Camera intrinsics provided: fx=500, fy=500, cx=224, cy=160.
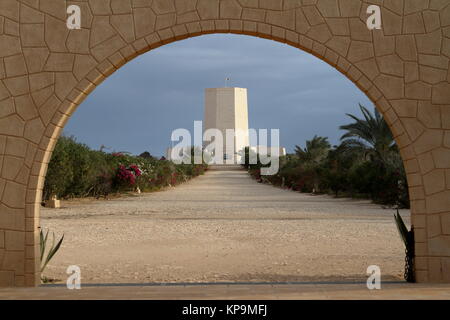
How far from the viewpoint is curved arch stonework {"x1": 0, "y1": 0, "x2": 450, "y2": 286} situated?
6.54m

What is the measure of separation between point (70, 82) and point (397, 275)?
18.4 ft

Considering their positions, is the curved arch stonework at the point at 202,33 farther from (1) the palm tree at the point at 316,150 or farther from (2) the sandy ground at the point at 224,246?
(1) the palm tree at the point at 316,150

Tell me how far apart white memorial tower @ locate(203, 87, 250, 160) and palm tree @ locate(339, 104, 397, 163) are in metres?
73.1

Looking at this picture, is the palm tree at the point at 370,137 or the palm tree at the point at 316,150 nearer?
the palm tree at the point at 370,137

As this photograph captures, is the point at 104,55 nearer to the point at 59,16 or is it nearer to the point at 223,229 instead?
the point at 59,16

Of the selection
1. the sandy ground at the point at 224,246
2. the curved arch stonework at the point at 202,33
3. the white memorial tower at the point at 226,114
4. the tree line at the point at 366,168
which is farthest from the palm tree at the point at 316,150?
the white memorial tower at the point at 226,114

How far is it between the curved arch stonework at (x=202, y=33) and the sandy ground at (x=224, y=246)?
1597 mm

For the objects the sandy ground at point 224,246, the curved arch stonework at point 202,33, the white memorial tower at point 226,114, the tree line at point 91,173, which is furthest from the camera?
the white memorial tower at point 226,114

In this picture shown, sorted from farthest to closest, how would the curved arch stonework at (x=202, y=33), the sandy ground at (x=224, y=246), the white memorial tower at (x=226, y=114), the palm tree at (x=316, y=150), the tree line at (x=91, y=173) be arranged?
the white memorial tower at (x=226, y=114) → the palm tree at (x=316, y=150) → the tree line at (x=91, y=173) → the sandy ground at (x=224, y=246) → the curved arch stonework at (x=202, y=33)

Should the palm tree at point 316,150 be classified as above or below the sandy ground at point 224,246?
above

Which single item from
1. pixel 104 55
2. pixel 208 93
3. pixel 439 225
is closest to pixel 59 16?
pixel 104 55

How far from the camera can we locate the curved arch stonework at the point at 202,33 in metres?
6.54

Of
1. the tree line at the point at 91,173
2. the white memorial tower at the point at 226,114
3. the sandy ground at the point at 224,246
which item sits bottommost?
the sandy ground at the point at 224,246
